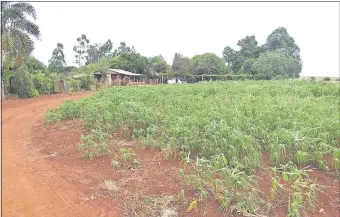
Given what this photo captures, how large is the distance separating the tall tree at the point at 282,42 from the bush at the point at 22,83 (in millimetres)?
51391

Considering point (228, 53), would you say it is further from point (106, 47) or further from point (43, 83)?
point (43, 83)

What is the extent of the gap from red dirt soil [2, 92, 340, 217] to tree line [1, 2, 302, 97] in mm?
13516

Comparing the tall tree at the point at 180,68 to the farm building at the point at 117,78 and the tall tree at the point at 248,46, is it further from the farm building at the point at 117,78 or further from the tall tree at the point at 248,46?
the tall tree at the point at 248,46

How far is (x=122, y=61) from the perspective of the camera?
4212cm

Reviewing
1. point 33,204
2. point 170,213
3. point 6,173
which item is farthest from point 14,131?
point 170,213

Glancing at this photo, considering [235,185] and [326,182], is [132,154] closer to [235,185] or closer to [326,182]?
[235,185]

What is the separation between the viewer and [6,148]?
6.28 metres

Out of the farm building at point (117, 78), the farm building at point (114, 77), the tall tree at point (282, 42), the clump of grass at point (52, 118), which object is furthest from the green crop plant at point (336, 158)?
the tall tree at point (282, 42)

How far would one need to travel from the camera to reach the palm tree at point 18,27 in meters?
17.5

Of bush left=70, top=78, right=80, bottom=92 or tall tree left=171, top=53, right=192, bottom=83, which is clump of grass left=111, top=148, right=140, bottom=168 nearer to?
bush left=70, top=78, right=80, bottom=92

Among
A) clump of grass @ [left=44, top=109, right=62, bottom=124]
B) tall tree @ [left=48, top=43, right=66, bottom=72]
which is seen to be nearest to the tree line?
tall tree @ [left=48, top=43, right=66, bottom=72]

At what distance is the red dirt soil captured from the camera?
368 centimetres

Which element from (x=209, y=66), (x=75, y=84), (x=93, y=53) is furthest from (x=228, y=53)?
(x=75, y=84)

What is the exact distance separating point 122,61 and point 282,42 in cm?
3431
